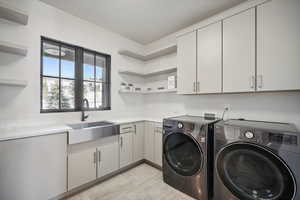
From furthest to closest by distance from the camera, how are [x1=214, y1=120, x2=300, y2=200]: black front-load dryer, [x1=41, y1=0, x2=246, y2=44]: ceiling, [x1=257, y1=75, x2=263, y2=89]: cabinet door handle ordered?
[x1=41, y1=0, x2=246, y2=44]: ceiling
[x1=257, y1=75, x2=263, y2=89]: cabinet door handle
[x1=214, y1=120, x2=300, y2=200]: black front-load dryer

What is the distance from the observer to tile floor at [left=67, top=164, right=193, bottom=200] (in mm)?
1813

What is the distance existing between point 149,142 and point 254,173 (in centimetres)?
165

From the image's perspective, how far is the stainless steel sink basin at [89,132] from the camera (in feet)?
5.72

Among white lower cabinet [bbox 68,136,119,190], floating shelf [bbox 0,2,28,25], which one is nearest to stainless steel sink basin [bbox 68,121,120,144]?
white lower cabinet [bbox 68,136,119,190]

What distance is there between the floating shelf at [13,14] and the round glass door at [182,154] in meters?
2.39

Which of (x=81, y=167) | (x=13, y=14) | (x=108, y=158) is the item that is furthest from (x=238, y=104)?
(x=13, y=14)

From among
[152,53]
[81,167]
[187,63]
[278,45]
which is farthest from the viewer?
[152,53]

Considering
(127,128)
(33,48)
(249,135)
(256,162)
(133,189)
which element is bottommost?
(133,189)

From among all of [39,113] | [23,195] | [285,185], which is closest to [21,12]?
[39,113]

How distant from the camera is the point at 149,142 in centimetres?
264

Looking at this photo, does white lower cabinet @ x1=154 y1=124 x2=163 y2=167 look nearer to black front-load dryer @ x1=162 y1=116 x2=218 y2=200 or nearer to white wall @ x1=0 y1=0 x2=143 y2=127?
black front-load dryer @ x1=162 y1=116 x2=218 y2=200

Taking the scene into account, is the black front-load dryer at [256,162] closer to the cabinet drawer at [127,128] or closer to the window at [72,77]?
the cabinet drawer at [127,128]

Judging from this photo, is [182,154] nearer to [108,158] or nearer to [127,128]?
[127,128]

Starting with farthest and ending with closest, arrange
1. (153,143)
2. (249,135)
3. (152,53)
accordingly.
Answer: (152,53) → (153,143) → (249,135)
